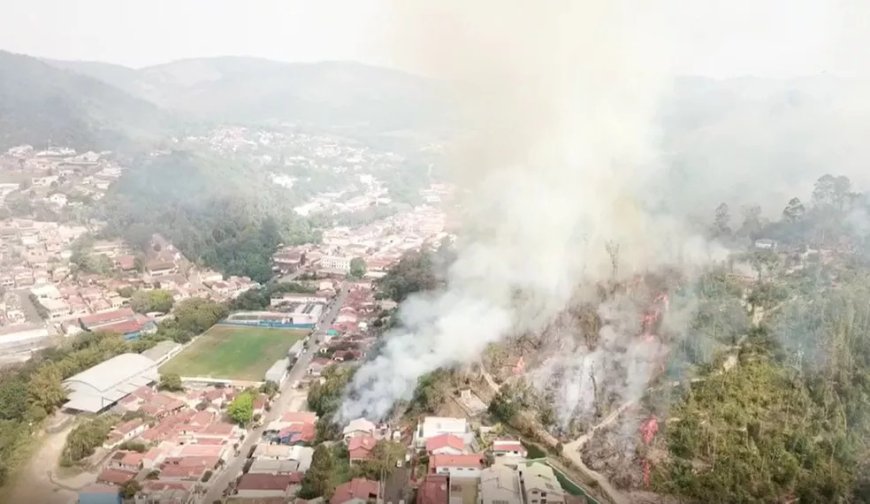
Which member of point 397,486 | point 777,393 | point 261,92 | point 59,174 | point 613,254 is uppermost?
point 261,92

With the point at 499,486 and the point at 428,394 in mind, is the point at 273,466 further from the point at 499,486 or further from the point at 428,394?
the point at 499,486

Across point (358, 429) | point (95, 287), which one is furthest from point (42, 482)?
point (95, 287)

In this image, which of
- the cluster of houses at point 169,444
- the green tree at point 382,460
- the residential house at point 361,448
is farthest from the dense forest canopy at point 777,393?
the cluster of houses at point 169,444

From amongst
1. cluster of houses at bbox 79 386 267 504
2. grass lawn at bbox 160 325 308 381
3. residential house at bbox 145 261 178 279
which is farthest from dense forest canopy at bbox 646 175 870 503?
residential house at bbox 145 261 178 279

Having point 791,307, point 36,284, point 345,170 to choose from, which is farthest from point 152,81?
point 791,307

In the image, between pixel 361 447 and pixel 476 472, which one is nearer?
pixel 476 472

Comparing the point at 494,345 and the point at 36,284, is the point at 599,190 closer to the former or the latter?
the point at 494,345

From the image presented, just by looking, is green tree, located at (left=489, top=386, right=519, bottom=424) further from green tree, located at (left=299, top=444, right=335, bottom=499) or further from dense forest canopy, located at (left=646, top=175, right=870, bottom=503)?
green tree, located at (left=299, top=444, right=335, bottom=499)
